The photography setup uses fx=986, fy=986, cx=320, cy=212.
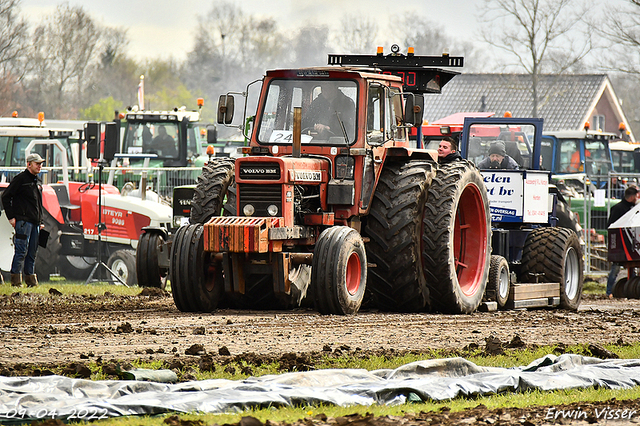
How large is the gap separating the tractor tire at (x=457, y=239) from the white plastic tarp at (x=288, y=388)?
4.24 m

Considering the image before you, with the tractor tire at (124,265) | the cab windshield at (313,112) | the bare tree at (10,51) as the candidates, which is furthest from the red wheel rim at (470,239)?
the bare tree at (10,51)

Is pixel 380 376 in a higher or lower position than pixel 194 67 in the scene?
lower

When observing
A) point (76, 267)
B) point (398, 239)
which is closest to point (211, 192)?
point (398, 239)

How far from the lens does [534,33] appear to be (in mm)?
40750

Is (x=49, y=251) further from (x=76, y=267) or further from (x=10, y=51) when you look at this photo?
(x=10, y=51)

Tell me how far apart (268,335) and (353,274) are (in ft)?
6.35

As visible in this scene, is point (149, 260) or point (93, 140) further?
point (93, 140)

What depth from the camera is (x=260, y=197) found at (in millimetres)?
10531

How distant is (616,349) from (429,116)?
162 ft

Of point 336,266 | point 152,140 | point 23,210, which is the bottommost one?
point 336,266

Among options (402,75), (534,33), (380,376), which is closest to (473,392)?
(380,376)

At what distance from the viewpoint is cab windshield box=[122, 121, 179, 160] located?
26109 millimetres

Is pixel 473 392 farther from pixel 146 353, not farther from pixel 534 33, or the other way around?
pixel 534 33

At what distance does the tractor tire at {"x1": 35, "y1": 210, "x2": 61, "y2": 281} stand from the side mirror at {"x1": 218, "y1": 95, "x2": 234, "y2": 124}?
7706mm
